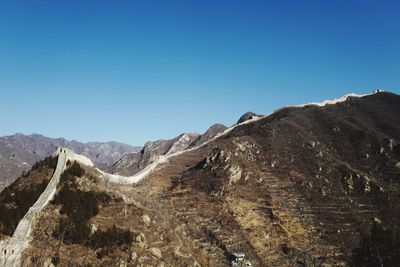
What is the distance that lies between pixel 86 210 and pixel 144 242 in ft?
19.7

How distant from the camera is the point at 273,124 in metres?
83.8

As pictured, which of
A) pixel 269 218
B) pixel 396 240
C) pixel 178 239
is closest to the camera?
pixel 396 240

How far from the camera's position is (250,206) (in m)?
55.2

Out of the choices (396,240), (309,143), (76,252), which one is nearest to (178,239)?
(76,252)

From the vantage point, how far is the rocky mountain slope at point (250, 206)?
35.5 meters

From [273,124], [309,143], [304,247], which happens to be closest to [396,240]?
[304,247]

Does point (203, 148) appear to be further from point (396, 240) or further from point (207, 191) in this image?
point (396, 240)

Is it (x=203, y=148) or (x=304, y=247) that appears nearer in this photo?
(x=304, y=247)

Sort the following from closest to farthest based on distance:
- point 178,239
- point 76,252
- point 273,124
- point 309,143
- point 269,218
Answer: point 76,252 < point 178,239 < point 269,218 < point 309,143 < point 273,124

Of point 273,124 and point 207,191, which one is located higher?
point 273,124

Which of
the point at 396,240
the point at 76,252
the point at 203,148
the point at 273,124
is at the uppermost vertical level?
the point at 273,124

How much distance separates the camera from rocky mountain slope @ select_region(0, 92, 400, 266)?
116 ft

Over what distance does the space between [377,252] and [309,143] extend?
44202mm

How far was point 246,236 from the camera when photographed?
1889 inches
